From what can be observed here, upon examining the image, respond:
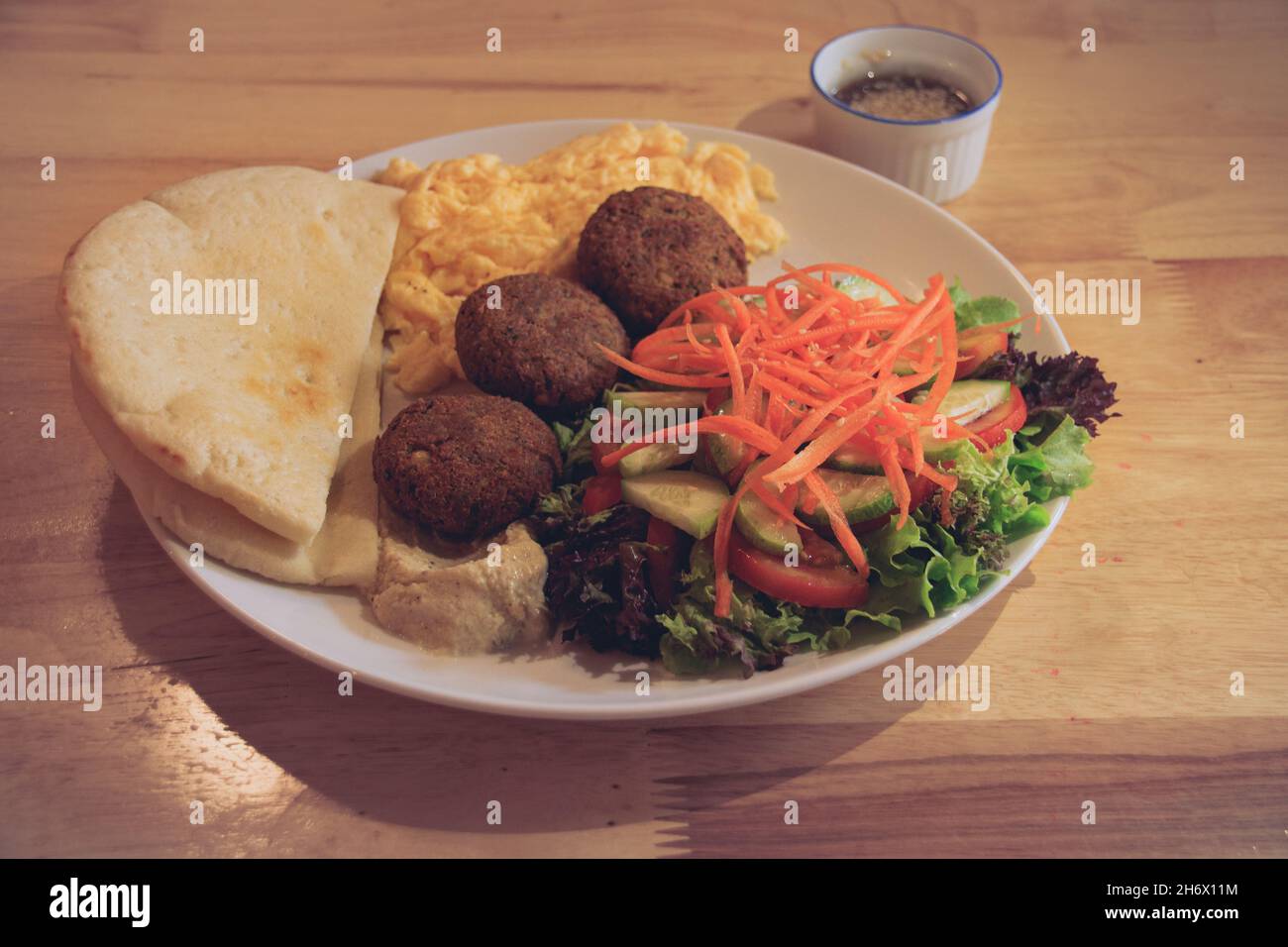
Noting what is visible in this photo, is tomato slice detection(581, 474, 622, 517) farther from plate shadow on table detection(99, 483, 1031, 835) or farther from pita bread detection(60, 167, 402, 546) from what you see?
pita bread detection(60, 167, 402, 546)

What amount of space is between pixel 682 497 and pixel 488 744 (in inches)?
36.7

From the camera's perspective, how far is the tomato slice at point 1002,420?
11.2ft

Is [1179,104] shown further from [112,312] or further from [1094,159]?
[112,312]

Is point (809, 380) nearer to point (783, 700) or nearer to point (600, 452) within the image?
point (600, 452)

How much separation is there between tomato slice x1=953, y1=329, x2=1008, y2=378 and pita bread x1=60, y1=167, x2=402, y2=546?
2142 millimetres

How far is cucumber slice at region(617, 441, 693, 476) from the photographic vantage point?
11.0ft

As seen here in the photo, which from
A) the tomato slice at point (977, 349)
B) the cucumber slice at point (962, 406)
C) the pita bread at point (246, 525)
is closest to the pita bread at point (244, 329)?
the pita bread at point (246, 525)

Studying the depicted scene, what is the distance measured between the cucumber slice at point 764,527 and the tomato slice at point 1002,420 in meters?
0.72

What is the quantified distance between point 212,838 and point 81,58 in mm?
4799

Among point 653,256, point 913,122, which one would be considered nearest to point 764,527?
point 653,256

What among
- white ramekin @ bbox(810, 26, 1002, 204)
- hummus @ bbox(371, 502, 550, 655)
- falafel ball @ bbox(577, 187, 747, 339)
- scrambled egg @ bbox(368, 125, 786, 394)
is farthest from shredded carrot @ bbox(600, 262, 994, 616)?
white ramekin @ bbox(810, 26, 1002, 204)

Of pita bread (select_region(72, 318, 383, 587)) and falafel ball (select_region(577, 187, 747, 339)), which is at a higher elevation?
falafel ball (select_region(577, 187, 747, 339))

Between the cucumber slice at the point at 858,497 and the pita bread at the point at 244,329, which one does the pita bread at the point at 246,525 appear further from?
the cucumber slice at the point at 858,497

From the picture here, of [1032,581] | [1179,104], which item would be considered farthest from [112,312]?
[1179,104]
